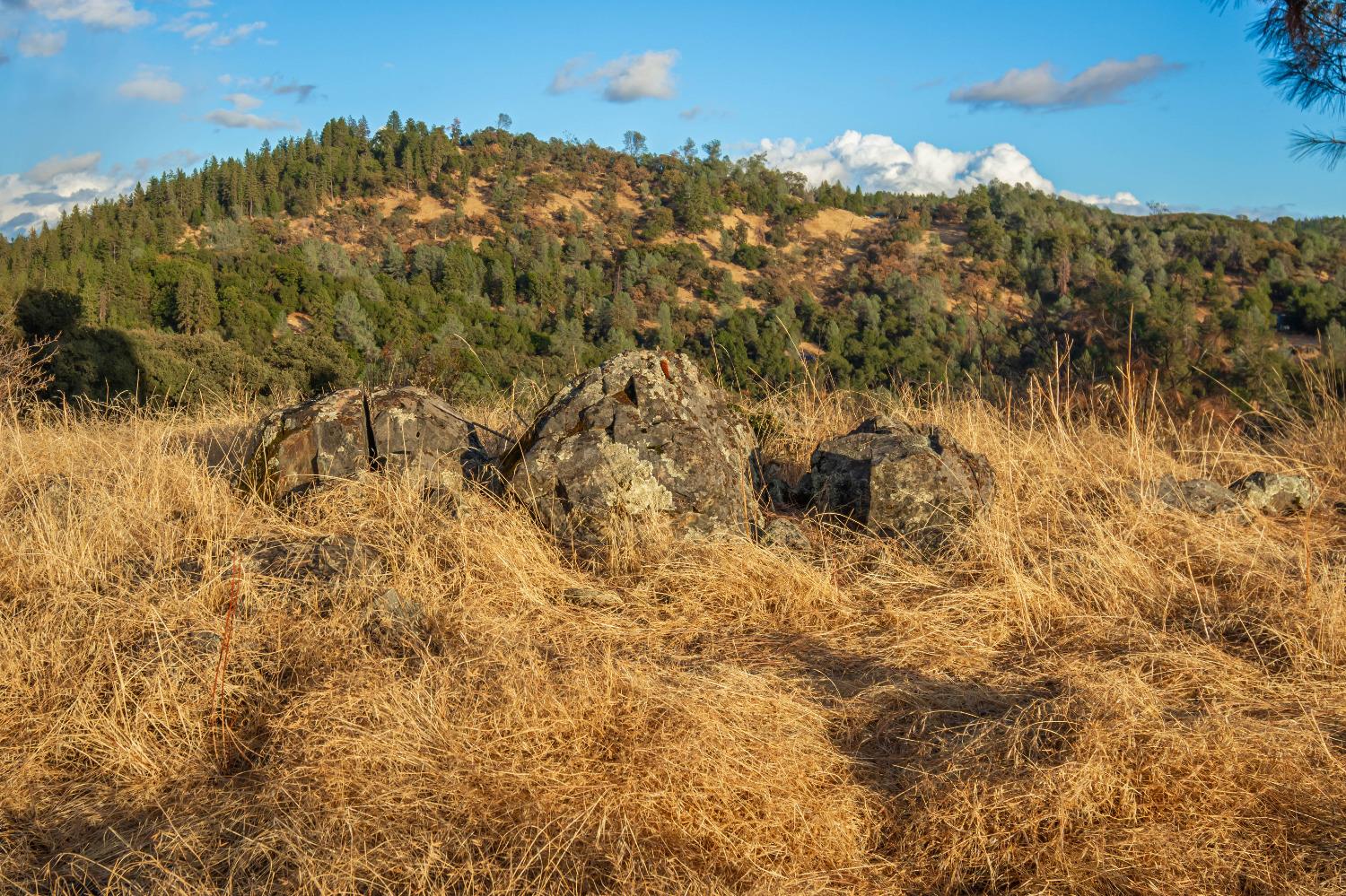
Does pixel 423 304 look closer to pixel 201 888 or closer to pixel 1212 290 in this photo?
pixel 1212 290

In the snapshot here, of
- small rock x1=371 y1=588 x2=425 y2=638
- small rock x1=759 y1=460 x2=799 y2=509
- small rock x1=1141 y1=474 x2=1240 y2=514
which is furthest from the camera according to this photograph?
small rock x1=759 y1=460 x2=799 y2=509

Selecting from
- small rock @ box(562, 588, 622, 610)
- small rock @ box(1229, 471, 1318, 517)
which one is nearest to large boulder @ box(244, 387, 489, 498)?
small rock @ box(562, 588, 622, 610)

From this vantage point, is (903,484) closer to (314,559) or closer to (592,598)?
(592,598)

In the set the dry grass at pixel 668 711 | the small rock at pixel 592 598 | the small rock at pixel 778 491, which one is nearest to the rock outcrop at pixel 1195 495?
the dry grass at pixel 668 711

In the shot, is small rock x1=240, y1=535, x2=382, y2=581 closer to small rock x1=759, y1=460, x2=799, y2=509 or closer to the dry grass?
the dry grass

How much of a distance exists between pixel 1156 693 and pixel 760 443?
3120 millimetres

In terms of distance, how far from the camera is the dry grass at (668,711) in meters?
1.96

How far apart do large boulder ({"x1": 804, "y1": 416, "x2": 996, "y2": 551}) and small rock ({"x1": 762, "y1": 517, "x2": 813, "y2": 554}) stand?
26 cm

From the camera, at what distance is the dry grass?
1.96 metres

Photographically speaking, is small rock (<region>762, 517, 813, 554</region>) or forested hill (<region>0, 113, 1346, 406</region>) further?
forested hill (<region>0, 113, 1346, 406</region>)

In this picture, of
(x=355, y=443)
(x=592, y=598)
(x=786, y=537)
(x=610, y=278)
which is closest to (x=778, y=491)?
(x=786, y=537)

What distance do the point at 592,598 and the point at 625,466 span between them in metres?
0.78

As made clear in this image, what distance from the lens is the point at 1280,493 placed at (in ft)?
15.6

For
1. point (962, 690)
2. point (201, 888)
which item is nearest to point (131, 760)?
point (201, 888)
